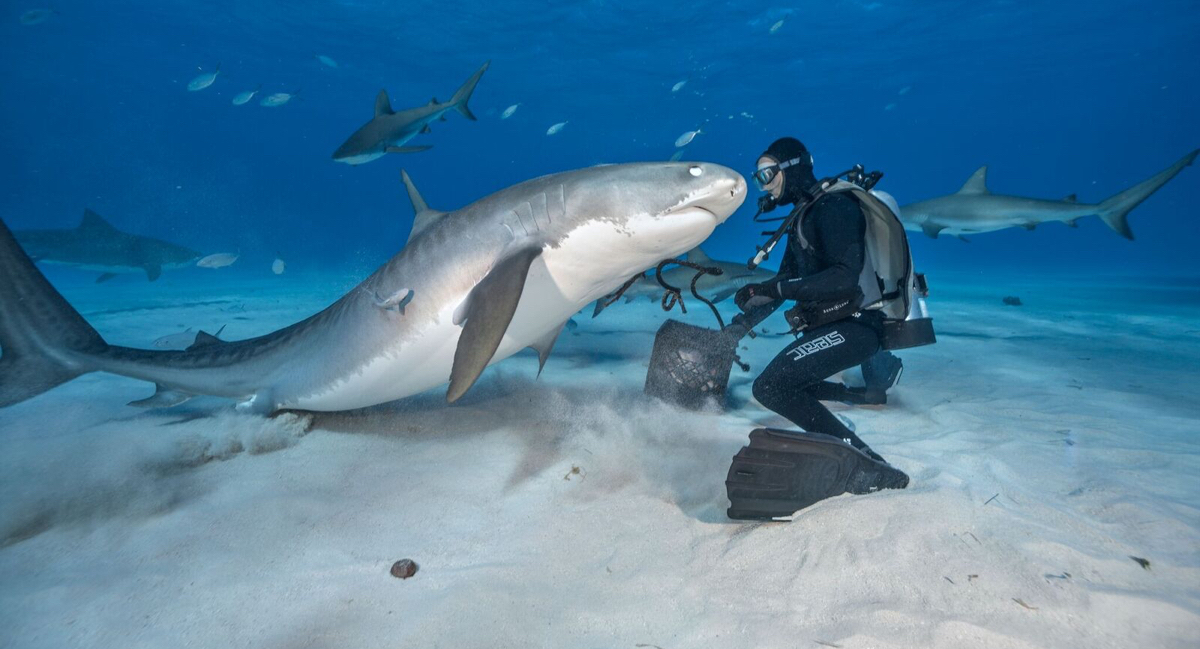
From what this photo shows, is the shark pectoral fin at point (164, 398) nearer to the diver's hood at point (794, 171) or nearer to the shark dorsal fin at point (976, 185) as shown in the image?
the diver's hood at point (794, 171)

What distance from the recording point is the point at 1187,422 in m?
→ 4.38

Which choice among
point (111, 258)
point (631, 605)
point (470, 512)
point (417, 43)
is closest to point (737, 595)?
point (631, 605)

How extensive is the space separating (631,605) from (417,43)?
145ft

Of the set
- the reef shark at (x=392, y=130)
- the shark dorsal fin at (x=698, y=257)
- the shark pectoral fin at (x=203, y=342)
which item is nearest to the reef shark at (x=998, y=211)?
the shark dorsal fin at (x=698, y=257)

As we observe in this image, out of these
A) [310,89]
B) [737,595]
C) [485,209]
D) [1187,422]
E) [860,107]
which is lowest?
[1187,422]

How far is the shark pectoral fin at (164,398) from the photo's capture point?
423cm

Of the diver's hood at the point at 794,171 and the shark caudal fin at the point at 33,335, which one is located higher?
the diver's hood at the point at 794,171

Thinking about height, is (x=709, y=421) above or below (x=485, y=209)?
below

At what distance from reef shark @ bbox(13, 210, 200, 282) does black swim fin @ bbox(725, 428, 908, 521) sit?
18.1m

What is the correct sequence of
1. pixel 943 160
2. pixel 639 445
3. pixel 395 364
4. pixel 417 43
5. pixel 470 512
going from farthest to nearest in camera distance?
→ pixel 943 160 → pixel 417 43 → pixel 639 445 → pixel 395 364 → pixel 470 512

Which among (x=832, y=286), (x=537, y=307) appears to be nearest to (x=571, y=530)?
(x=537, y=307)

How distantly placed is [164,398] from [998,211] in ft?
44.3

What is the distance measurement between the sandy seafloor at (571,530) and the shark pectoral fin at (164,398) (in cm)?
19

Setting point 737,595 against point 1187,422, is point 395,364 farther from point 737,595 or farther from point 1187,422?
point 1187,422
